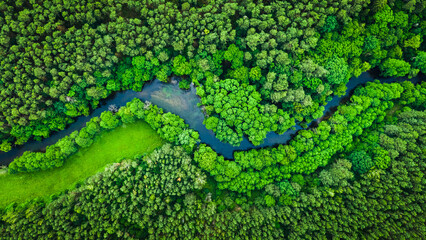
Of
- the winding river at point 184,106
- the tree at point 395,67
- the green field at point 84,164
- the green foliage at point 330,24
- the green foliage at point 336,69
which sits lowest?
the green field at point 84,164

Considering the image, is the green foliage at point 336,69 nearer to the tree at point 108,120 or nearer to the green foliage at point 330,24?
the green foliage at point 330,24

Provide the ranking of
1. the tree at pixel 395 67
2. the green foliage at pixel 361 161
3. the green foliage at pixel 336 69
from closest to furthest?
1. the green foliage at pixel 361 161
2. the green foliage at pixel 336 69
3. the tree at pixel 395 67

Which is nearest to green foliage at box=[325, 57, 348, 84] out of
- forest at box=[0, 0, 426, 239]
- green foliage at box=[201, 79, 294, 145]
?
forest at box=[0, 0, 426, 239]

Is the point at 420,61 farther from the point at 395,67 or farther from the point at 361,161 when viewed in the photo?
the point at 361,161

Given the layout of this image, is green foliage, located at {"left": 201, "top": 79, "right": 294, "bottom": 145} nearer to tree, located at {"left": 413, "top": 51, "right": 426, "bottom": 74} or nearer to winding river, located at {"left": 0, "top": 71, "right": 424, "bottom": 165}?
winding river, located at {"left": 0, "top": 71, "right": 424, "bottom": 165}

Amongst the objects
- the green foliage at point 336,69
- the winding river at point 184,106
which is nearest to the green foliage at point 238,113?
the winding river at point 184,106

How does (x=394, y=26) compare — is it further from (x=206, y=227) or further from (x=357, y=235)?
(x=206, y=227)

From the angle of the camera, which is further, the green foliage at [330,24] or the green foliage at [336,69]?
the green foliage at [336,69]
